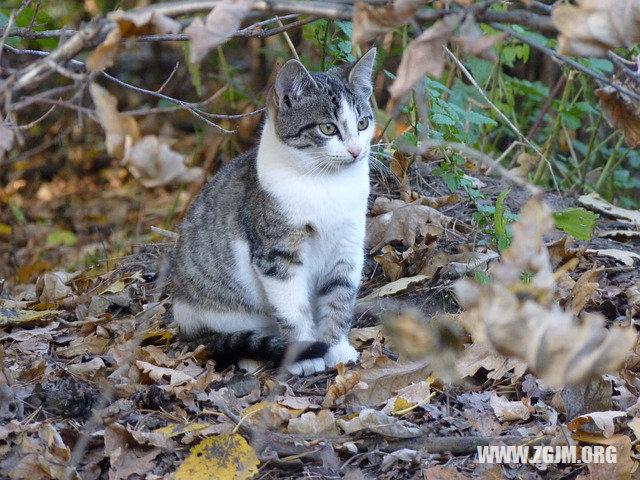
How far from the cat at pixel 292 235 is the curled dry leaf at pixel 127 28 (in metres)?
1.39

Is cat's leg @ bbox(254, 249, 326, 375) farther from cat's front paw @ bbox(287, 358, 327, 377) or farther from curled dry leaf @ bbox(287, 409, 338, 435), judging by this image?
curled dry leaf @ bbox(287, 409, 338, 435)

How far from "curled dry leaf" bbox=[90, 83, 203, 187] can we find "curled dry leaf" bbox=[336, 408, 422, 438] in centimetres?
101

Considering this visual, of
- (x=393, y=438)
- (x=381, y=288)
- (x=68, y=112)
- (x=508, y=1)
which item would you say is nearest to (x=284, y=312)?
(x=381, y=288)

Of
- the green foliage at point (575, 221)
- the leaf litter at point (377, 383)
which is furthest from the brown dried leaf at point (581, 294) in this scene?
the green foliage at point (575, 221)

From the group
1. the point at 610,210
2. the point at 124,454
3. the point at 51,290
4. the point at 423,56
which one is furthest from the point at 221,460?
the point at 610,210

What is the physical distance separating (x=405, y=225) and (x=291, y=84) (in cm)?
101

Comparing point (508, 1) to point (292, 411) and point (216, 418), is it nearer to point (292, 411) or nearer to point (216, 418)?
point (292, 411)

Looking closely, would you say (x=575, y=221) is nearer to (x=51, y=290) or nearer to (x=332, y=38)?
(x=332, y=38)

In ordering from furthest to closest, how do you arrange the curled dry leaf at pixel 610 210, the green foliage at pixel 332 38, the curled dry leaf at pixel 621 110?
1. the curled dry leaf at pixel 610 210
2. the green foliage at pixel 332 38
3. the curled dry leaf at pixel 621 110

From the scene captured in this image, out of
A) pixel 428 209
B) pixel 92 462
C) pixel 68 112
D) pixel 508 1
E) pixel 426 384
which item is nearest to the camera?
pixel 92 462

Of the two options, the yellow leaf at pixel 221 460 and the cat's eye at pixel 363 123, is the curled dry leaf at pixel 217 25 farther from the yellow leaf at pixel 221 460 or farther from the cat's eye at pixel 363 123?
the cat's eye at pixel 363 123

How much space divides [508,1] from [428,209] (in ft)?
4.86

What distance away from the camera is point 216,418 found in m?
2.76

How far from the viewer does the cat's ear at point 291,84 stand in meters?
3.24
